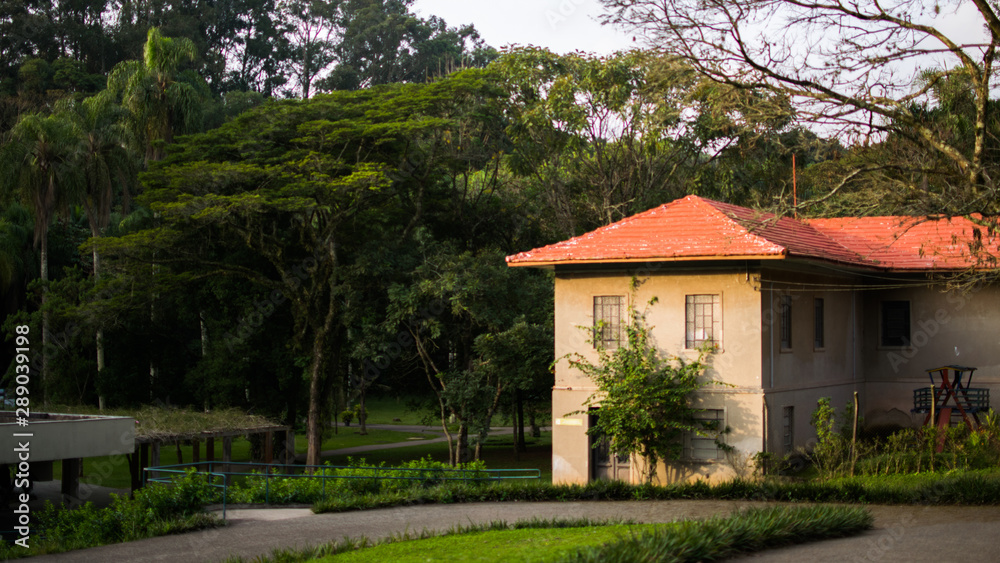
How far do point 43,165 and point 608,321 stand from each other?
2572 cm

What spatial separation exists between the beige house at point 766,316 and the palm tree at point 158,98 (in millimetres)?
22172

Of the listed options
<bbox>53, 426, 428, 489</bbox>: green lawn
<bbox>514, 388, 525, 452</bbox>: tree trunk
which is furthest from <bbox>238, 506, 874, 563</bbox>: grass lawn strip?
<bbox>53, 426, 428, 489</bbox>: green lawn

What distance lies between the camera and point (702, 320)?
71.9 ft

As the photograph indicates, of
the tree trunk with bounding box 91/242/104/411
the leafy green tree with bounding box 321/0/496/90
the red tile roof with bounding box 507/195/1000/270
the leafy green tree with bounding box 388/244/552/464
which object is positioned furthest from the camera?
the leafy green tree with bounding box 321/0/496/90

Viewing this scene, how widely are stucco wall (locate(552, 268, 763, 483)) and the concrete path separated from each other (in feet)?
16.1

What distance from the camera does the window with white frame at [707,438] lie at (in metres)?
21.5

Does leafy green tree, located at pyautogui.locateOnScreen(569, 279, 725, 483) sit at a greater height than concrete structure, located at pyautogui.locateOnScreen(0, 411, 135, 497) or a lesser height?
greater

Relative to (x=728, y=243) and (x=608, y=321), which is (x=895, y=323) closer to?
(x=728, y=243)

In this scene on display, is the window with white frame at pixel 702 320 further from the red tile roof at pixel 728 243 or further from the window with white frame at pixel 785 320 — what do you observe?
the window with white frame at pixel 785 320

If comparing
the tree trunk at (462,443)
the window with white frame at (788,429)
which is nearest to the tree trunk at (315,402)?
the tree trunk at (462,443)

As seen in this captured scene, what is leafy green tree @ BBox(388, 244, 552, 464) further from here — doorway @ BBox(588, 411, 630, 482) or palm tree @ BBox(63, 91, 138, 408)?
palm tree @ BBox(63, 91, 138, 408)

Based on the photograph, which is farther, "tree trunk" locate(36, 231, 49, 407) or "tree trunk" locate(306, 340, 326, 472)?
"tree trunk" locate(36, 231, 49, 407)

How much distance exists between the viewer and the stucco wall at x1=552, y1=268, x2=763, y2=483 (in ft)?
69.6

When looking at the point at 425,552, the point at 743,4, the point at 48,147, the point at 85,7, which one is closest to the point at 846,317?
the point at 743,4
